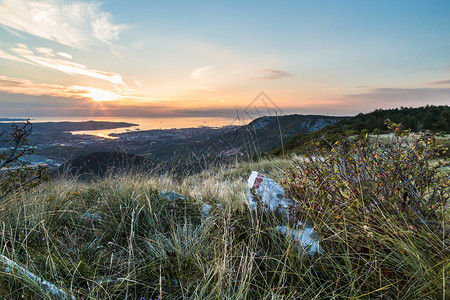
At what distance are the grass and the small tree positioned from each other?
2.53 ft

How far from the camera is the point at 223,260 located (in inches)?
77.1

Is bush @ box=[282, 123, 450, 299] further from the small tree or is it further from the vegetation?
the small tree

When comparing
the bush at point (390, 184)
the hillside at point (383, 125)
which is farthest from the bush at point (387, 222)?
the hillside at point (383, 125)

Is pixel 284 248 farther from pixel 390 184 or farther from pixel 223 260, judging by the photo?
pixel 390 184

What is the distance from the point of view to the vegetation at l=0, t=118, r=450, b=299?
5.77ft

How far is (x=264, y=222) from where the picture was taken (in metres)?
2.72

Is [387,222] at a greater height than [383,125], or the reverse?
[383,125]

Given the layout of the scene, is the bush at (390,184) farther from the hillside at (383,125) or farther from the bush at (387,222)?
the hillside at (383,125)

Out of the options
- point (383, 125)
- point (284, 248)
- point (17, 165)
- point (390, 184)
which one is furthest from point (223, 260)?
point (383, 125)

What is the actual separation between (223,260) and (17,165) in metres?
4.68

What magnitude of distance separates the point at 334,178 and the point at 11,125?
A: 529 centimetres

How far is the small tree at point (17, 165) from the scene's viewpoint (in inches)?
160

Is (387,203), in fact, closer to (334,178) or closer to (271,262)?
(334,178)

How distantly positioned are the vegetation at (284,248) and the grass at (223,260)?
0.01 m
